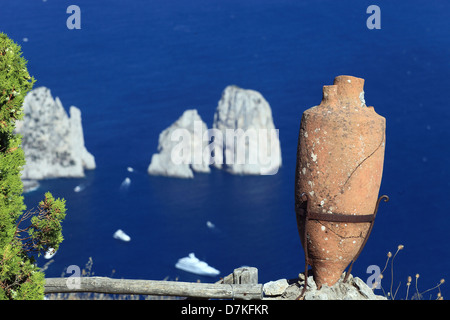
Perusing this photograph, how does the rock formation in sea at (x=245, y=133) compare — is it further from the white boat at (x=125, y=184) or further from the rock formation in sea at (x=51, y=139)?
the rock formation in sea at (x=51, y=139)

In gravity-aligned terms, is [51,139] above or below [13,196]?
below

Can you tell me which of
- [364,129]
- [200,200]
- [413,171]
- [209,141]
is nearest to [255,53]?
[209,141]

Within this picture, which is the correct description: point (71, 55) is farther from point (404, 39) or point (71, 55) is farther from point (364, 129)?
point (364, 129)

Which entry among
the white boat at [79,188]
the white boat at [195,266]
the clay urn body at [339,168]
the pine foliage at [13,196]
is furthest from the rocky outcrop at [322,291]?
the white boat at [79,188]

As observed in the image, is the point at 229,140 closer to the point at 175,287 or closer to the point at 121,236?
the point at 121,236

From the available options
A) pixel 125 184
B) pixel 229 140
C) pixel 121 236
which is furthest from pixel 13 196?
pixel 229 140
